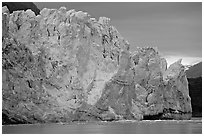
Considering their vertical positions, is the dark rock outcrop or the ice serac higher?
the ice serac

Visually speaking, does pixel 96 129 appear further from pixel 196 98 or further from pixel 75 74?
pixel 196 98

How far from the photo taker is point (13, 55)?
11.9 m

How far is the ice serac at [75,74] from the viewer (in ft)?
38.8

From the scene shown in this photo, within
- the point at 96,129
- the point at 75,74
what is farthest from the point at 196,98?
the point at 96,129

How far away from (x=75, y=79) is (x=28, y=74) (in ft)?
5.41

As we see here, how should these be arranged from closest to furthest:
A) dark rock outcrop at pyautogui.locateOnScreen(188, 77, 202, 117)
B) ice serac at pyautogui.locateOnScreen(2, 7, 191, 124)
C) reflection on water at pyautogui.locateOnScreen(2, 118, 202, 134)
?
reflection on water at pyautogui.locateOnScreen(2, 118, 202, 134) → ice serac at pyautogui.locateOnScreen(2, 7, 191, 124) → dark rock outcrop at pyautogui.locateOnScreen(188, 77, 202, 117)

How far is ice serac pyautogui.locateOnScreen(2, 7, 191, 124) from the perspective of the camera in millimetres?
11812

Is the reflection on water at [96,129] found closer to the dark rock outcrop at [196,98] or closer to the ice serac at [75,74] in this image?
the ice serac at [75,74]

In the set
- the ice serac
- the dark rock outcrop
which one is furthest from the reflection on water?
the dark rock outcrop

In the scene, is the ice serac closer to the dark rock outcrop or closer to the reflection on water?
the reflection on water

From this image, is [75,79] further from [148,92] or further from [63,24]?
[148,92]

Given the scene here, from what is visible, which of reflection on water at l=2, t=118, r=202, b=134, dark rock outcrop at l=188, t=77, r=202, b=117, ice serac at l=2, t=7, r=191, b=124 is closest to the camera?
reflection on water at l=2, t=118, r=202, b=134

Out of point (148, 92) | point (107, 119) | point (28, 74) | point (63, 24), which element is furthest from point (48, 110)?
point (148, 92)

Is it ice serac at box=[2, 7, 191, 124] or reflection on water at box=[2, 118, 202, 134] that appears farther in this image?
ice serac at box=[2, 7, 191, 124]
